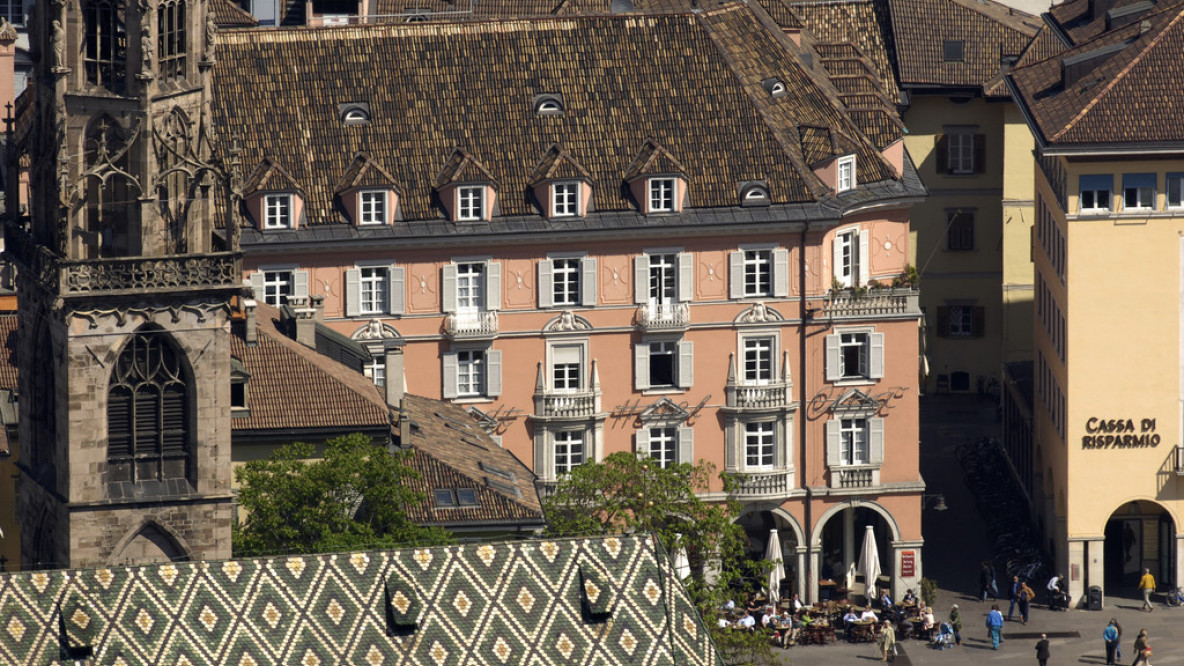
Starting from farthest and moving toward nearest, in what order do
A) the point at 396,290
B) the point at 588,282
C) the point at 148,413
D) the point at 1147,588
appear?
the point at 588,282 < the point at 1147,588 < the point at 396,290 < the point at 148,413

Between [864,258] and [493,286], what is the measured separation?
15.5 meters

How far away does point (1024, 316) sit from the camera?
178m

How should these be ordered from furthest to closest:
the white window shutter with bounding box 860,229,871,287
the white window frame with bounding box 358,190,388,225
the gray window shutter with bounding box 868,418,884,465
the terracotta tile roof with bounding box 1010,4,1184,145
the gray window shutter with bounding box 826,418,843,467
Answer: the white window shutter with bounding box 860,229,871,287
the gray window shutter with bounding box 868,418,884,465
the gray window shutter with bounding box 826,418,843,467
the white window frame with bounding box 358,190,388,225
the terracotta tile roof with bounding box 1010,4,1184,145

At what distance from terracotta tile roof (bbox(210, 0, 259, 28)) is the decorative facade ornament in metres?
29.1

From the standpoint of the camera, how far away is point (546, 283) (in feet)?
475

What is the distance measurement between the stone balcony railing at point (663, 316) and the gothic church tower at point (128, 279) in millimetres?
45509

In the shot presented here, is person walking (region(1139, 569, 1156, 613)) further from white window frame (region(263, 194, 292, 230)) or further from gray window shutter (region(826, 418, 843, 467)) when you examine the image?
white window frame (region(263, 194, 292, 230))

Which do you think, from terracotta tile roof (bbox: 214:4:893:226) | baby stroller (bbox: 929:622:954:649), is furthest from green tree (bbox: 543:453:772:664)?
terracotta tile roof (bbox: 214:4:893:226)

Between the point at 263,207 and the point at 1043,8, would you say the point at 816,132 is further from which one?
the point at 1043,8

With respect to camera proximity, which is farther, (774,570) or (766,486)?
(766,486)

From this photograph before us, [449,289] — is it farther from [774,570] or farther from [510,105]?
[774,570]

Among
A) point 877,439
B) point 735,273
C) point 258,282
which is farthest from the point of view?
point 877,439

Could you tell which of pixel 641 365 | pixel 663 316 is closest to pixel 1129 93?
pixel 663 316

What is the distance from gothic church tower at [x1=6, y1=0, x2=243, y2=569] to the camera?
9762 cm
